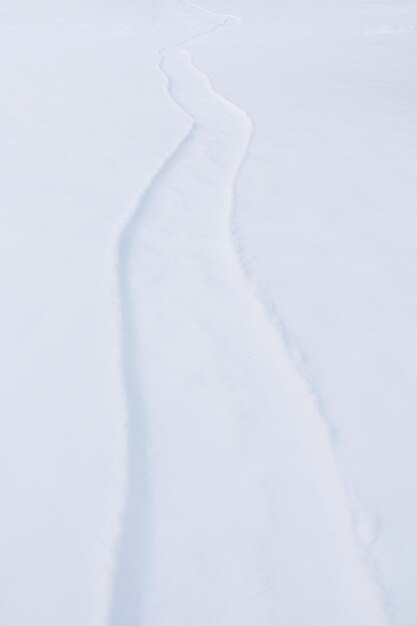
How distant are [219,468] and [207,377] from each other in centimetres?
44

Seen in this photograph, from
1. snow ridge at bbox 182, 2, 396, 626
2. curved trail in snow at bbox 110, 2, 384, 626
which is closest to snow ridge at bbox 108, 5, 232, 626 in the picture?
curved trail in snow at bbox 110, 2, 384, 626

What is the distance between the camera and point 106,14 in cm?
1552

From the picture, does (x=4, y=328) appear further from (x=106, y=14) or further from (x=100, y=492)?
(x=106, y=14)

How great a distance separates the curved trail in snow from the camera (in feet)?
5.30

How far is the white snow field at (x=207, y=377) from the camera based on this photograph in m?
1.66

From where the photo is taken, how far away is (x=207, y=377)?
2.31 meters

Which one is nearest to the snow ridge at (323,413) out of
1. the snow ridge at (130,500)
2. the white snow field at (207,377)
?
the white snow field at (207,377)

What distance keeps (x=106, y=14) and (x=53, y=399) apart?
50.7ft

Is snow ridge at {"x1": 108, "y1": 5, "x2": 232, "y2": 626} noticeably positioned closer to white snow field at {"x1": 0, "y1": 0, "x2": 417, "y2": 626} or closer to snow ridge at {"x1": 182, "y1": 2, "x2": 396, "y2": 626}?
white snow field at {"x1": 0, "y1": 0, "x2": 417, "y2": 626}

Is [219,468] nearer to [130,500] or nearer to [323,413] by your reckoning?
[130,500]

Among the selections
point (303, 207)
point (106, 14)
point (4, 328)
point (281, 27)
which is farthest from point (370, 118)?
point (106, 14)

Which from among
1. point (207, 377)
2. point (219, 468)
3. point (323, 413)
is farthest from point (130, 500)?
point (323, 413)

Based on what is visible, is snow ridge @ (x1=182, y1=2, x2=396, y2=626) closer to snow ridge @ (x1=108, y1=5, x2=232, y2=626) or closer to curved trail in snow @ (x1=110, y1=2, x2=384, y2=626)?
curved trail in snow @ (x1=110, y1=2, x2=384, y2=626)

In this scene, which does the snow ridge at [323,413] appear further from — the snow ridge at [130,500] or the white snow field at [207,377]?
the snow ridge at [130,500]
